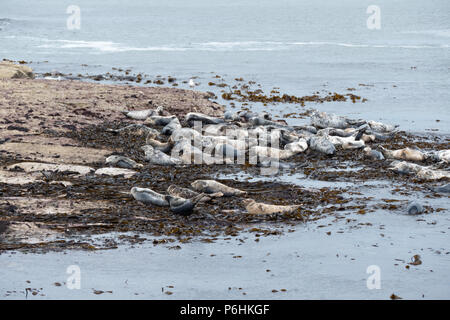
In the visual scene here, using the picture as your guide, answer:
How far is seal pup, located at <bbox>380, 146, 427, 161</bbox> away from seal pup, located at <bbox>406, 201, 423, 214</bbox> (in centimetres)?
264

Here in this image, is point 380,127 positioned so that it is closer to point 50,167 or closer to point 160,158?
point 160,158

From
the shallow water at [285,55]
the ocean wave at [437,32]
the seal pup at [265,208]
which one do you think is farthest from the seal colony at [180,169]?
the ocean wave at [437,32]

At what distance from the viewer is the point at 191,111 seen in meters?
14.4

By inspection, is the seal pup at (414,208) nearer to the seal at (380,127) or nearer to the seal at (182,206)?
the seal at (182,206)

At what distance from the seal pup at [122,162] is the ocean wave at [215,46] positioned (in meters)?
19.9

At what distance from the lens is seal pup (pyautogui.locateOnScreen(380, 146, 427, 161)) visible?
1064 centimetres

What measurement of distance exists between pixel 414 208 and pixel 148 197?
3.28 m

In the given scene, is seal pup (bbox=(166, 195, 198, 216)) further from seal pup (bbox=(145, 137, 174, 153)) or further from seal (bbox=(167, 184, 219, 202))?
seal pup (bbox=(145, 137, 174, 153))

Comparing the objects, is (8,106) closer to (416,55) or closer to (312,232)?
(312,232)

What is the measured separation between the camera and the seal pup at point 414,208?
8.05 meters

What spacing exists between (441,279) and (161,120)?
783 centimetres

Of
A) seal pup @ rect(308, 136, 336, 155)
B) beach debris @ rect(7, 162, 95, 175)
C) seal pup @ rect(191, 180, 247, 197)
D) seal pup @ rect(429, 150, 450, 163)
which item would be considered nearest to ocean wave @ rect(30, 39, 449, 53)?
seal pup @ rect(308, 136, 336, 155)

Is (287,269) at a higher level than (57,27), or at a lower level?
lower
